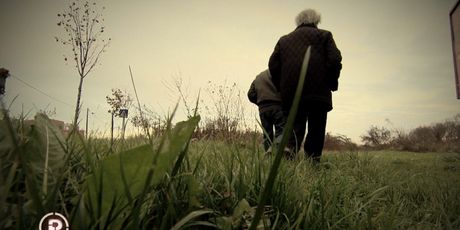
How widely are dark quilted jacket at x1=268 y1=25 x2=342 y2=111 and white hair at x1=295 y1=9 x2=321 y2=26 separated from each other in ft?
0.23

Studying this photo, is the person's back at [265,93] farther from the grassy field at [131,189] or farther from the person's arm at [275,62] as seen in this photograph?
the grassy field at [131,189]

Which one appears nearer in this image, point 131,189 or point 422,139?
point 131,189

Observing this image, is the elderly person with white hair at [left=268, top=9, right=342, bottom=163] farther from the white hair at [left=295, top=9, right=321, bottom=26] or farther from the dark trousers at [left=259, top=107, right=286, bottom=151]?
the dark trousers at [left=259, top=107, right=286, bottom=151]

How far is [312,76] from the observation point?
3.88m

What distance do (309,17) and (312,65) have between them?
751 mm

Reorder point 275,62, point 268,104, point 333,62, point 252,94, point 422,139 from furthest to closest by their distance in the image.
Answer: point 422,139, point 252,94, point 268,104, point 275,62, point 333,62

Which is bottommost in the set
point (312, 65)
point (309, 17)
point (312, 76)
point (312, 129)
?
point (312, 129)

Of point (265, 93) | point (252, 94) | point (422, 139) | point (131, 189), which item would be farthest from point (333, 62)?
point (422, 139)

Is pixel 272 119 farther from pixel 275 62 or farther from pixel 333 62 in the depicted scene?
pixel 333 62

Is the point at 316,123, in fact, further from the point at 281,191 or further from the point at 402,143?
the point at 402,143

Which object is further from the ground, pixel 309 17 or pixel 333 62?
pixel 309 17

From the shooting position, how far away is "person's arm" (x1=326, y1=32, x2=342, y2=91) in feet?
12.6

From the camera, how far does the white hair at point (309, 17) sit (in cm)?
418

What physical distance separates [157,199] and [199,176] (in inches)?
13.9
